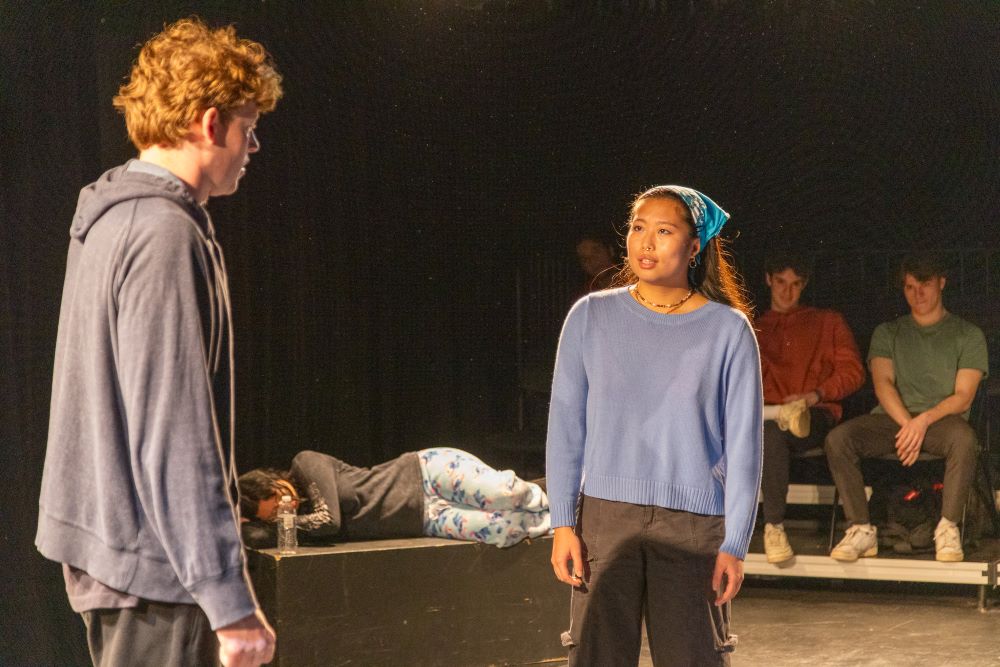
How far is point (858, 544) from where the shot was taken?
4.77 meters

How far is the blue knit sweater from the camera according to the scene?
2258 millimetres

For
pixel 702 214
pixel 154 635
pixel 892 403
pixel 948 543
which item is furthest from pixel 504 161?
pixel 154 635

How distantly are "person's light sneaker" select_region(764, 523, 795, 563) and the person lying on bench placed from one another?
4.13ft

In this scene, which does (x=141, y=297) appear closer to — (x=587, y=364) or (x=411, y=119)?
(x=587, y=364)

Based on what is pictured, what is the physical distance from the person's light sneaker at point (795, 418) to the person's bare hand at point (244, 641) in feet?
12.5

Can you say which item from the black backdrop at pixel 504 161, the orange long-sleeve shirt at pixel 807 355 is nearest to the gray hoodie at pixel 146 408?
the black backdrop at pixel 504 161

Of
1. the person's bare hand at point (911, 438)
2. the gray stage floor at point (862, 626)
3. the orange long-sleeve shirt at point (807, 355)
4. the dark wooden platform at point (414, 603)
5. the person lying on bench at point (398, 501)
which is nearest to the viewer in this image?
the dark wooden platform at point (414, 603)

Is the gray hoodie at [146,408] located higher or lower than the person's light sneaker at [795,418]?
higher

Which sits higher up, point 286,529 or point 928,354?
point 928,354

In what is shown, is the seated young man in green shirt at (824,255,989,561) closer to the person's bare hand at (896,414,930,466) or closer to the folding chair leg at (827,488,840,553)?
the person's bare hand at (896,414,930,466)

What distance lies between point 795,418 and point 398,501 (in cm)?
182

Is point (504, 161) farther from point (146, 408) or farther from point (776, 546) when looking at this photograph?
point (146, 408)

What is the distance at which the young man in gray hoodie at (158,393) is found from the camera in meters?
1.33

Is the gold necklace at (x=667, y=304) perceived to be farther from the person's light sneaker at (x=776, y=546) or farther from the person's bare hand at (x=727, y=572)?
the person's light sneaker at (x=776, y=546)
